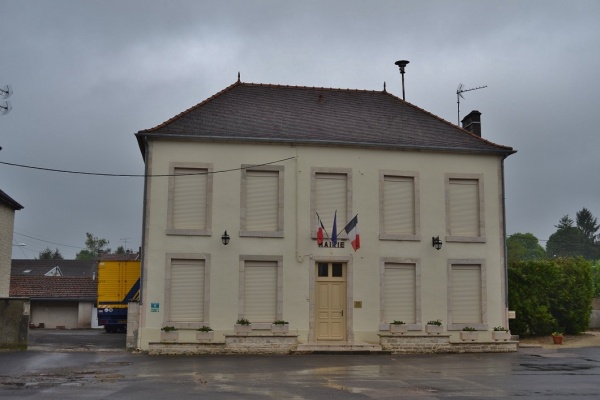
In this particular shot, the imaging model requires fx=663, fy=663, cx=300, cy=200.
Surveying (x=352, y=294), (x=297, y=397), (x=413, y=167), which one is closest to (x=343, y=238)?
(x=352, y=294)

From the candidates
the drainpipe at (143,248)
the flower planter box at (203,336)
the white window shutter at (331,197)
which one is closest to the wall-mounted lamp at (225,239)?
the drainpipe at (143,248)

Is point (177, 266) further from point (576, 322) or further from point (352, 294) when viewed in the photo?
point (576, 322)

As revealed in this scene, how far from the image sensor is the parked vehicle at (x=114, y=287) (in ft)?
99.2

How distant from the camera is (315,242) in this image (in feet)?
67.2

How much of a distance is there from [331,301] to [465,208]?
5.39m

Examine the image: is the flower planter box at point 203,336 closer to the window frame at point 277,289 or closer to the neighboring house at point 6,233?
the window frame at point 277,289

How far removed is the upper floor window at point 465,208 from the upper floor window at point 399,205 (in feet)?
3.59

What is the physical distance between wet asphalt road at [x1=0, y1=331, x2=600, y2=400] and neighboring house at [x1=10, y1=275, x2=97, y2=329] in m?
24.3

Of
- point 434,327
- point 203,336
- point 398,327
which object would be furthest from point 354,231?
point 203,336

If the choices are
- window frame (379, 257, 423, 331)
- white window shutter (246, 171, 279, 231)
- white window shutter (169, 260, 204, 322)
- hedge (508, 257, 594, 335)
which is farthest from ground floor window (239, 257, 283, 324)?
hedge (508, 257, 594, 335)

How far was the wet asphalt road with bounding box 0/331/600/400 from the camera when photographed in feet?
37.7

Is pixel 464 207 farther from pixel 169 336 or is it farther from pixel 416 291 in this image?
pixel 169 336

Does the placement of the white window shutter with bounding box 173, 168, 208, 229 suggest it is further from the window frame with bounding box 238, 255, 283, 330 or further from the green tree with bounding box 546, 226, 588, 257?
the green tree with bounding box 546, 226, 588, 257

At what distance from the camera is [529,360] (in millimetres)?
17469
